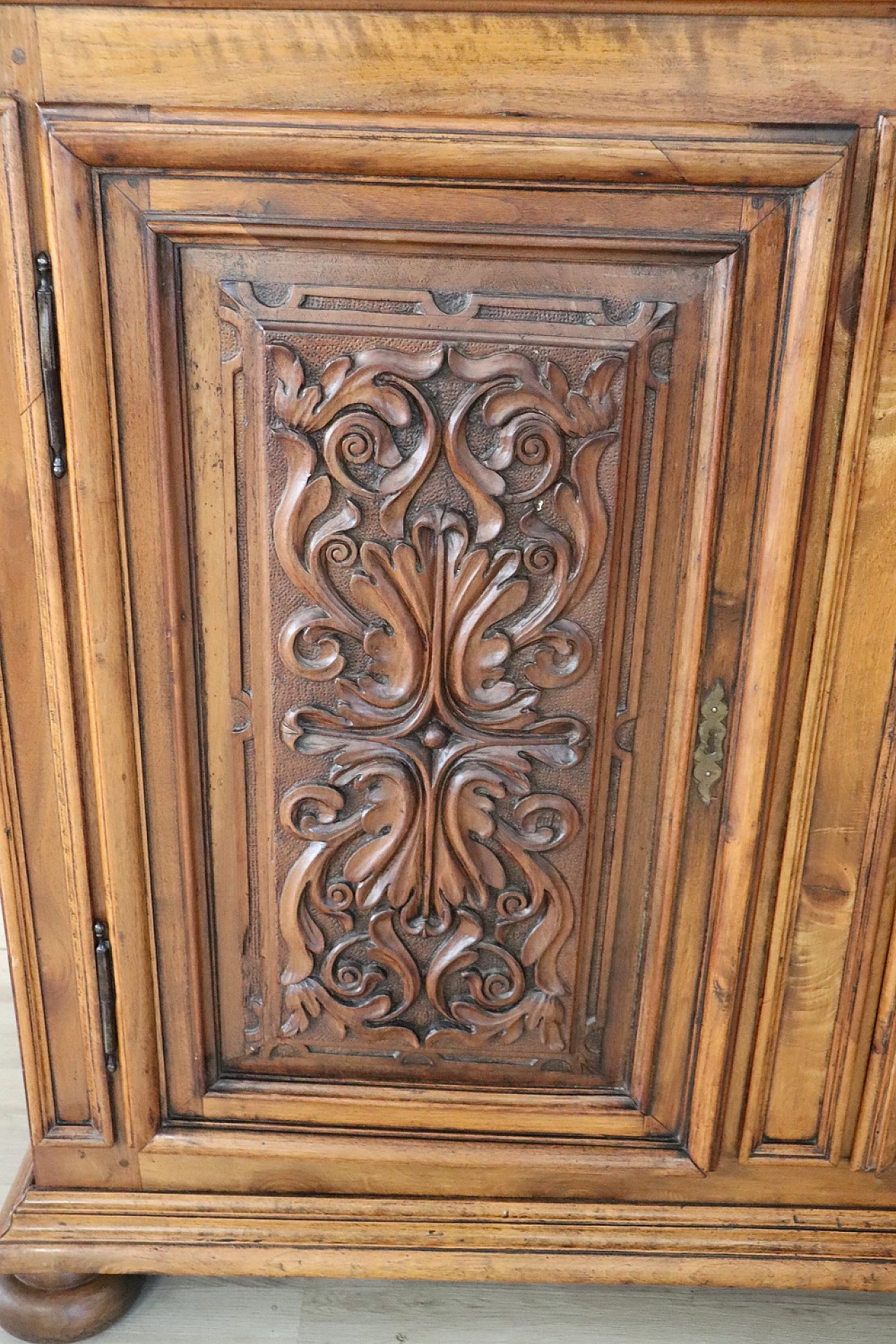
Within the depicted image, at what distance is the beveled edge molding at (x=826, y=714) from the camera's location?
0.80 metres

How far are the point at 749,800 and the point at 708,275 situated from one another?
1.35 feet

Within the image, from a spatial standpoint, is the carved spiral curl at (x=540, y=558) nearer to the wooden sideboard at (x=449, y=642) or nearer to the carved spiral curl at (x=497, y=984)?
the wooden sideboard at (x=449, y=642)

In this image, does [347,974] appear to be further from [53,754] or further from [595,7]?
[595,7]

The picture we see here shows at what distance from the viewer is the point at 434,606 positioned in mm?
913

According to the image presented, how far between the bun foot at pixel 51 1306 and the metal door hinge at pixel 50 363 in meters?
0.79

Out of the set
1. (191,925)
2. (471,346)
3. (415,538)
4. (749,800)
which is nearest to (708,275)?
(471,346)

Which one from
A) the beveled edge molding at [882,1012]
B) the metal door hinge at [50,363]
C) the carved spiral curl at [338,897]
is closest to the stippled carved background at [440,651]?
the carved spiral curl at [338,897]

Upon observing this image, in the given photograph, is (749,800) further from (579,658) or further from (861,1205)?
(861,1205)

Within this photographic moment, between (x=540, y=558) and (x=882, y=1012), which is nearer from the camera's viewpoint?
(x=540, y=558)

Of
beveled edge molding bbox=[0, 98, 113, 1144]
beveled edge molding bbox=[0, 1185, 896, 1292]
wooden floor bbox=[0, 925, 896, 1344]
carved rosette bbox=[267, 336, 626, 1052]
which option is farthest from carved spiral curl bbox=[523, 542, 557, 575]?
wooden floor bbox=[0, 925, 896, 1344]

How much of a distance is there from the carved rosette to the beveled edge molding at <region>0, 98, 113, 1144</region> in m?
0.17

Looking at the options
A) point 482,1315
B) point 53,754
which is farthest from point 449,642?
point 482,1315

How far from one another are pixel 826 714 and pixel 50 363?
0.66 meters

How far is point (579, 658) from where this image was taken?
A: 0.92m
